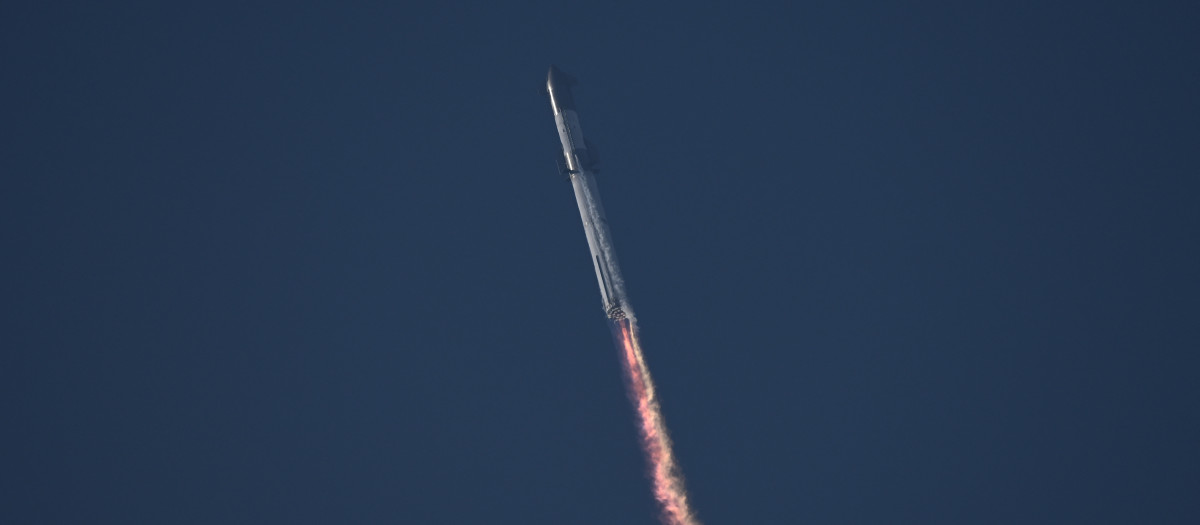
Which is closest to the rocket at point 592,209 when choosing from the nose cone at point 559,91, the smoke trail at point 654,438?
the nose cone at point 559,91

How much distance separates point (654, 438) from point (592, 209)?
10.3 metres

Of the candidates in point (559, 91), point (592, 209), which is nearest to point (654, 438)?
point (592, 209)

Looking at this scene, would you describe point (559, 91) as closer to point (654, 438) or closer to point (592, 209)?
point (592, 209)

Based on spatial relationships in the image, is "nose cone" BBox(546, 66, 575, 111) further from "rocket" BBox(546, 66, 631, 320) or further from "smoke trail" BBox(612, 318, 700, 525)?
"smoke trail" BBox(612, 318, 700, 525)

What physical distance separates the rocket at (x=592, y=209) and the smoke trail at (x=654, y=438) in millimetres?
3918

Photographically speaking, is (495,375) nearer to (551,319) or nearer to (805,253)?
(551,319)

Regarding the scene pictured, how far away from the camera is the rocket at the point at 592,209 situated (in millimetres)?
27219

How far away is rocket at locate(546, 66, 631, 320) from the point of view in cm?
2722

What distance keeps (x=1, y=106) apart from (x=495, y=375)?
88.4 ft

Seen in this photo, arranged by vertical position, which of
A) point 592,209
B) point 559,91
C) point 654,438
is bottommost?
point 654,438

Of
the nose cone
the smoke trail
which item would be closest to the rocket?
the nose cone

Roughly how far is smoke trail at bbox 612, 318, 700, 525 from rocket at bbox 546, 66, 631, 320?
392 centimetres

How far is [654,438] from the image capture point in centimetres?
3231

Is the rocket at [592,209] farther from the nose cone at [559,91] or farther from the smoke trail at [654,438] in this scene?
the smoke trail at [654,438]
